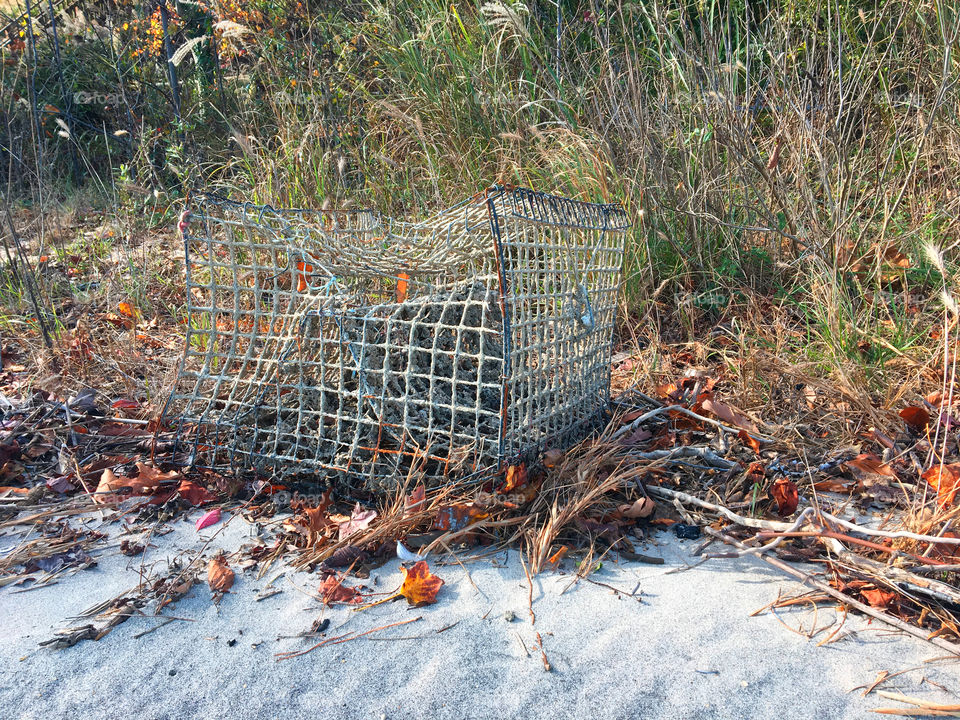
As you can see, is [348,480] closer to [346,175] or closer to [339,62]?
[346,175]

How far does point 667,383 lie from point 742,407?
1.08 feet

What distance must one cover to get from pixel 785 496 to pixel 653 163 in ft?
5.87

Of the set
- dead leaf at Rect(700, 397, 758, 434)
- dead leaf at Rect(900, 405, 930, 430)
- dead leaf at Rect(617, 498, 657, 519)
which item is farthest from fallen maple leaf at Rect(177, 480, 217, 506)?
dead leaf at Rect(900, 405, 930, 430)

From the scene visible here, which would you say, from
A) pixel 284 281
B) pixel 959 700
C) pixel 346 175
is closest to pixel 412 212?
pixel 346 175

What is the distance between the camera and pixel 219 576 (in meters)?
1.74

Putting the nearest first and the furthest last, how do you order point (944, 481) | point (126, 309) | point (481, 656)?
point (481, 656), point (944, 481), point (126, 309)

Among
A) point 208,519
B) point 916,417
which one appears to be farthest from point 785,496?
point 208,519

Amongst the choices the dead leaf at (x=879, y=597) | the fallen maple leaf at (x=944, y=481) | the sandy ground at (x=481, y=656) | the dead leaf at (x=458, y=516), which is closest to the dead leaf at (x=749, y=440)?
the fallen maple leaf at (x=944, y=481)

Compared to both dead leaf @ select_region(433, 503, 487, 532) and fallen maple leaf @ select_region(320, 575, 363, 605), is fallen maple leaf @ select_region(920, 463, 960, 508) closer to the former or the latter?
dead leaf @ select_region(433, 503, 487, 532)

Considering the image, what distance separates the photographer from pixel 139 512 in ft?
6.84

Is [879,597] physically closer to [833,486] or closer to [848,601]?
[848,601]

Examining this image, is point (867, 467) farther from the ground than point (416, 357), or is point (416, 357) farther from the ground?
point (416, 357)

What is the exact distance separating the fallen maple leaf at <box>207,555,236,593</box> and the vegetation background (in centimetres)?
131

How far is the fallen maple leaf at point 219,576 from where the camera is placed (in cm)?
171
